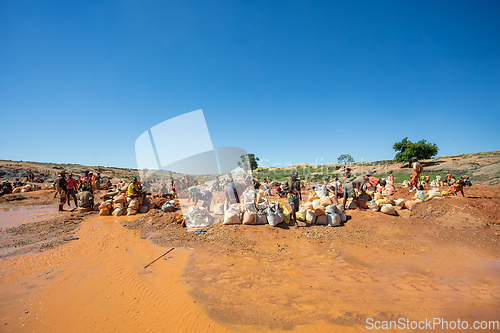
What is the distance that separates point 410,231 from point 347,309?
156 inches

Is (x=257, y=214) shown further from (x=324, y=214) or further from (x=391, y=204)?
(x=391, y=204)

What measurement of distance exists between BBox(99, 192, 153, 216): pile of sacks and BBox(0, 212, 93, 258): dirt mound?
0.74 metres

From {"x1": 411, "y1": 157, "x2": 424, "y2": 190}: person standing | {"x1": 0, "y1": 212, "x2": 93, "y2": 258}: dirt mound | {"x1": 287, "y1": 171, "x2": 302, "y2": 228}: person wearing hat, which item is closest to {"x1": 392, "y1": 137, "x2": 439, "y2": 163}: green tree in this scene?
{"x1": 411, "y1": 157, "x2": 424, "y2": 190}: person standing

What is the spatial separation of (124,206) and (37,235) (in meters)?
2.42

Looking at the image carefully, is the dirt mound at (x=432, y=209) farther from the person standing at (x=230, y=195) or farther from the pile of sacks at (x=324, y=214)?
the person standing at (x=230, y=195)

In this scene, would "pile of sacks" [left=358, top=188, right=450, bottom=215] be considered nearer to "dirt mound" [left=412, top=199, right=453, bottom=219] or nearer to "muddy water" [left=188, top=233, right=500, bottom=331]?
"dirt mound" [left=412, top=199, right=453, bottom=219]

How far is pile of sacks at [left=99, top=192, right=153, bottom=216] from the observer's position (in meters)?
7.45

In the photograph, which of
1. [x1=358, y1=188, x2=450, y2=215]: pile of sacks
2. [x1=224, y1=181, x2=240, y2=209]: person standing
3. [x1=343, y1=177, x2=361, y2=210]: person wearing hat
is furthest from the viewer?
[x1=343, y1=177, x2=361, y2=210]: person wearing hat

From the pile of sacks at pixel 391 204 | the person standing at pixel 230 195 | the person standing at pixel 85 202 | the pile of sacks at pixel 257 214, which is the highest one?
the person standing at pixel 85 202

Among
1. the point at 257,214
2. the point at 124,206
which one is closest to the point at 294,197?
the point at 257,214

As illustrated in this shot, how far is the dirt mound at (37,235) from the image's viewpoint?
4.54 meters

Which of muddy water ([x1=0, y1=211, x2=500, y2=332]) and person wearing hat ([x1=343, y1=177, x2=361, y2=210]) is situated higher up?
person wearing hat ([x1=343, y1=177, x2=361, y2=210])

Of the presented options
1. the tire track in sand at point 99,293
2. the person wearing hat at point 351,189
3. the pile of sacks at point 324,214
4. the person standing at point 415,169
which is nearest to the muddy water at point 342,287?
the tire track in sand at point 99,293

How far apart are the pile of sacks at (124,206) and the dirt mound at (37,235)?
74 cm
